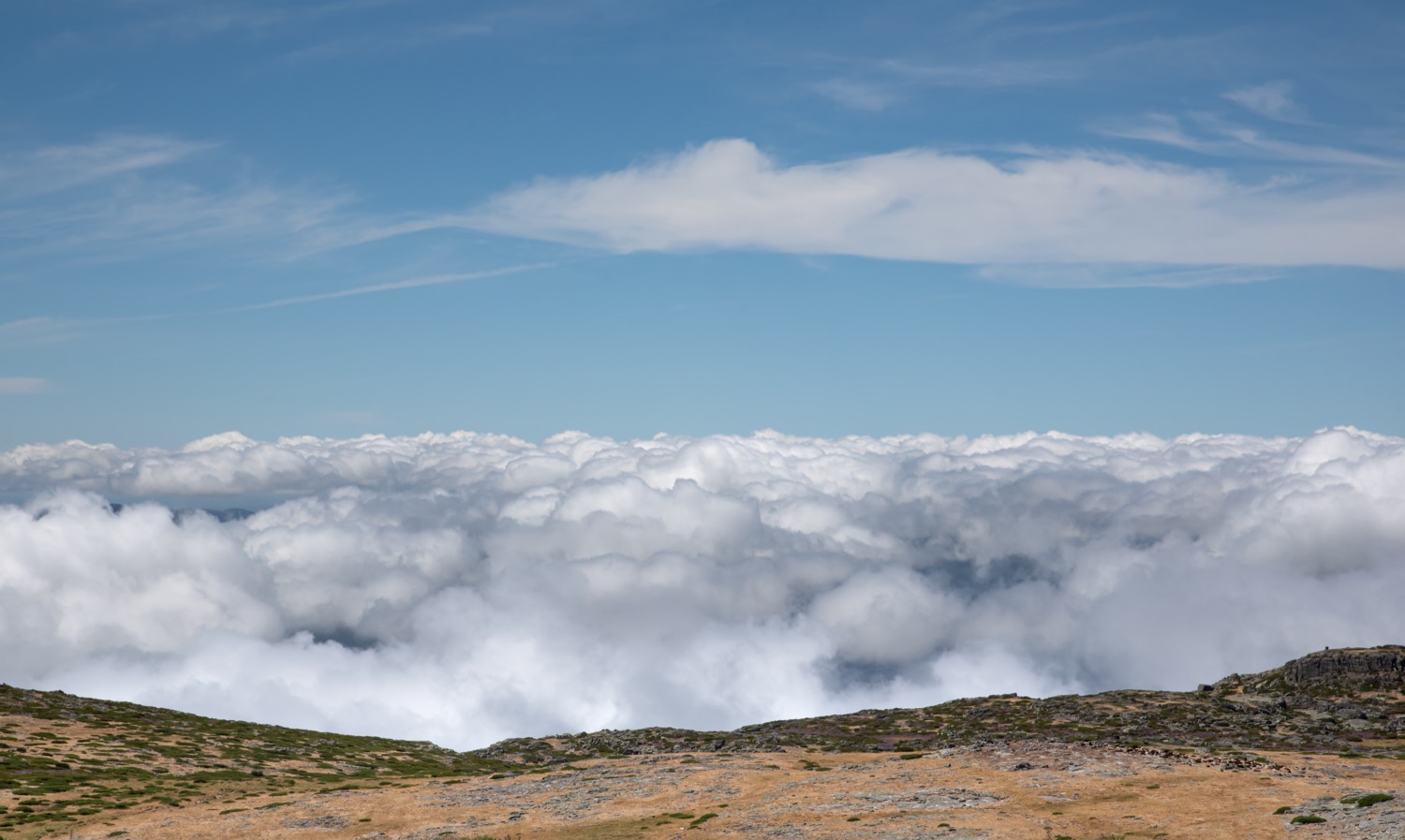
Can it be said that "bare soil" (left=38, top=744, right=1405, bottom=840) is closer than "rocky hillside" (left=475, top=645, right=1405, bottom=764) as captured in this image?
Yes

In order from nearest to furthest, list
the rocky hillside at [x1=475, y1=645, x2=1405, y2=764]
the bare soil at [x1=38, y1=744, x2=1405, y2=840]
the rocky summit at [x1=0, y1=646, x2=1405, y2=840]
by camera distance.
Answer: the bare soil at [x1=38, y1=744, x2=1405, y2=840] < the rocky summit at [x1=0, y1=646, x2=1405, y2=840] < the rocky hillside at [x1=475, y1=645, x2=1405, y2=764]

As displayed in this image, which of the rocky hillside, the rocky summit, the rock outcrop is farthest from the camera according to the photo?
the rock outcrop

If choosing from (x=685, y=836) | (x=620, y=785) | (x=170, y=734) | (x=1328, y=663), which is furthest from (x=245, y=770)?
(x=1328, y=663)

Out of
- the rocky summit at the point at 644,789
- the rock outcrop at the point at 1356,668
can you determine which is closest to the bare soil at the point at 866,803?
the rocky summit at the point at 644,789

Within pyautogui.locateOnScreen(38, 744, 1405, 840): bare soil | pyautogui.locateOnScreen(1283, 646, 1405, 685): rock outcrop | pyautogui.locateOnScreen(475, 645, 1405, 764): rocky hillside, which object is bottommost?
pyautogui.locateOnScreen(38, 744, 1405, 840): bare soil

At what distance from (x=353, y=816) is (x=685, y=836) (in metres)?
27.2

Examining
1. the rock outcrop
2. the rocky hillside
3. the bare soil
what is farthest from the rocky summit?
the rock outcrop

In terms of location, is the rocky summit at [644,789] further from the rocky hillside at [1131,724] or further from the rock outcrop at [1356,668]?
the rock outcrop at [1356,668]

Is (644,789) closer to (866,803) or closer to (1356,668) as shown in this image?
(866,803)

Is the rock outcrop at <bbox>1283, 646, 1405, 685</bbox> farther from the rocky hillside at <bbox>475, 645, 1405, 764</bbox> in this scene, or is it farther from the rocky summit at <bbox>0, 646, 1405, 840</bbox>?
the rocky summit at <bbox>0, 646, 1405, 840</bbox>

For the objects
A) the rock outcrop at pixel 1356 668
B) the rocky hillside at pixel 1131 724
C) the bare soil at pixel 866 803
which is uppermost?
the rock outcrop at pixel 1356 668

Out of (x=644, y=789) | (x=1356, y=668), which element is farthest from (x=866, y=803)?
(x=1356, y=668)

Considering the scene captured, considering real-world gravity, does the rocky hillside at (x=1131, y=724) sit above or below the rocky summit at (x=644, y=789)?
above

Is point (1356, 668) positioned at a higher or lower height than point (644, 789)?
higher
